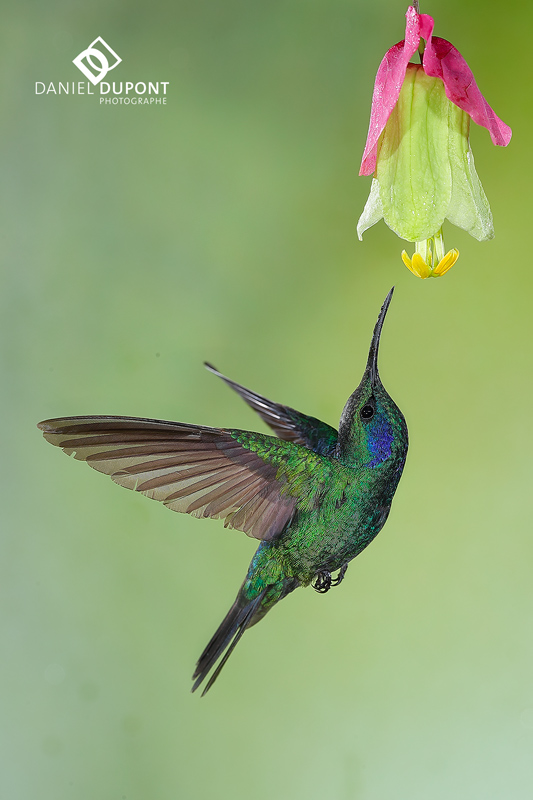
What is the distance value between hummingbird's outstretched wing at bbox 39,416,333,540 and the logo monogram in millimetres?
767

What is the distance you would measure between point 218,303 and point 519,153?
58 centimetres

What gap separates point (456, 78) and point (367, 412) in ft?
0.98

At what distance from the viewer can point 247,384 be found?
3.95ft

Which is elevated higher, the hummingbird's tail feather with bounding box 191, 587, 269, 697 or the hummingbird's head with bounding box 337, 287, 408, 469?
the hummingbird's head with bounding box 337, 287, 408, 469

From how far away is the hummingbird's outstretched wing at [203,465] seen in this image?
1.92 ft

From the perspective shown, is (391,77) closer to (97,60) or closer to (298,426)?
(298,426)

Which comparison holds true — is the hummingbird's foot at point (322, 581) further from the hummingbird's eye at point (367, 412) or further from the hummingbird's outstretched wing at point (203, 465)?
the hummingbird's eye at point (367, 412)

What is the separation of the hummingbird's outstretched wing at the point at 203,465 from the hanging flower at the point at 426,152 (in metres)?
0.23

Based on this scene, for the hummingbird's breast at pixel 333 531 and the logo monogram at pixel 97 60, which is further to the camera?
the logo monogram at pixel 97 60

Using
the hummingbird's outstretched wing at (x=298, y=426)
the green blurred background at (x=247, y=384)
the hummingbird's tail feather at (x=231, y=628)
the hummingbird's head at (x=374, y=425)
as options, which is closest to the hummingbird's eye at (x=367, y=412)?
the hummingbird's head at (x=374, y=425)

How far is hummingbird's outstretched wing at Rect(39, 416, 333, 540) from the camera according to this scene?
23.0 inches
